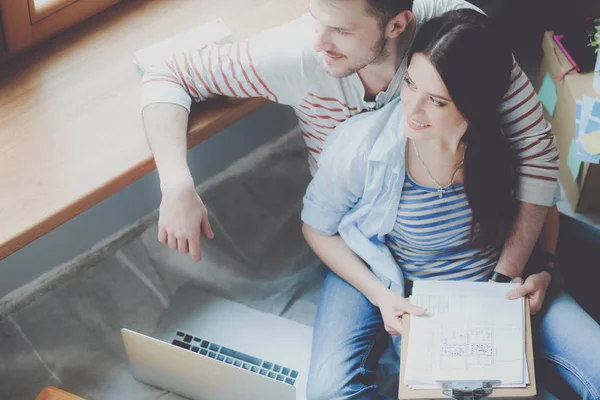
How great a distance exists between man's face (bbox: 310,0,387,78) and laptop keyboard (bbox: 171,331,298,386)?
0.60 m

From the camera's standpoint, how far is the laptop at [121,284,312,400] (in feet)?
4.95

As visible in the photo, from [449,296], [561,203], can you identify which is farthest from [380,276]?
[561,203]

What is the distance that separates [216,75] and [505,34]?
20.3 inches

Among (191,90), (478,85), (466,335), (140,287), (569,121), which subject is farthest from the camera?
(569,121)

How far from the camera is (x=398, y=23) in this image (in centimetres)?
137

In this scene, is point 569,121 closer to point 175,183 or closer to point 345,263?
point 345,263

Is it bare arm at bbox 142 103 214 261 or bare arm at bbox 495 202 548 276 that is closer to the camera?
bare arm at bbox 142 103 214 261

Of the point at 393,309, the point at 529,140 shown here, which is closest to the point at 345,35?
the point at 529,140

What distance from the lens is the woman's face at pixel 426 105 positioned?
1.29 metres

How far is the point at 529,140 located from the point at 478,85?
0.22 metres

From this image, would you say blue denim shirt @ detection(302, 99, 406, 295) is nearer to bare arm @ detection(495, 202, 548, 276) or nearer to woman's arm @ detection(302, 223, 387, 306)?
woman's arm @ detection(302, 223, 387, 306)

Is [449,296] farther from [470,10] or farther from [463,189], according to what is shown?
[470,10]

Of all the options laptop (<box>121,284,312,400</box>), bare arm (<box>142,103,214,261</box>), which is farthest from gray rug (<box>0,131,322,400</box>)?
bare arm (<box>142,103,214,261</box>)

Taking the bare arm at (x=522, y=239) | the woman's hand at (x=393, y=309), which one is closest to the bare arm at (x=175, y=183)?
the woman's hand at (x=393, y=309)
